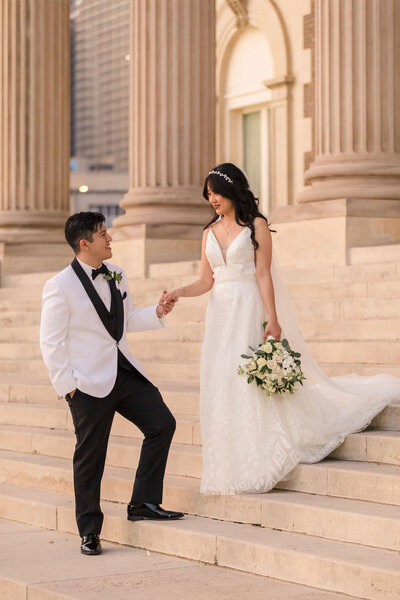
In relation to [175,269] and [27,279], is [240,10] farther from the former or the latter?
[175,269]

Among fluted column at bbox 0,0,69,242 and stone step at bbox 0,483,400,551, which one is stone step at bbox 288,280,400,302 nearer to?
stone step at bbox 0,483,400,551

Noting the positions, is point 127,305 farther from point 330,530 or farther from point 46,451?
point 46,451

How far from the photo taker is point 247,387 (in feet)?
24.7

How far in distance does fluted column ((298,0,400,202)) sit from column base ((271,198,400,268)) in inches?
7.2

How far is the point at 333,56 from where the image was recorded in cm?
1291

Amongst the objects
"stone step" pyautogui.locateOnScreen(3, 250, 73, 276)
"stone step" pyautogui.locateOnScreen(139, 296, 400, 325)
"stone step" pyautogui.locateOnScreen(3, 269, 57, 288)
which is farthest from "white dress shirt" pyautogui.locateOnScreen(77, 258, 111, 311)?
"stone step" pyautogui.locateOnScreen(3, 250, 73, 276)

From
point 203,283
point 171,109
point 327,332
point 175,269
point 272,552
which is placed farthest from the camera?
point 171,109

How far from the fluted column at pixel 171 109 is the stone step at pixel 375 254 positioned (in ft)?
11.9

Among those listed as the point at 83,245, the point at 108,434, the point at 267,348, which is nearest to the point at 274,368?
the point at 267,348

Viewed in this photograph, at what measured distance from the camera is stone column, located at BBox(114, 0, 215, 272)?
600 inches

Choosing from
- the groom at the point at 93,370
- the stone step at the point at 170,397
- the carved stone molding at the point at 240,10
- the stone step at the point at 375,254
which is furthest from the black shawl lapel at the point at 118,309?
the carved stone molding at the point at 240,10

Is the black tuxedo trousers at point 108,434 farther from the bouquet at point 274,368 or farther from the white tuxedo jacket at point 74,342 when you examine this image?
the bouquet at point 274,368

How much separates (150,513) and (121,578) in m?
0.91

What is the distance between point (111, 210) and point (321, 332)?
6834cm
